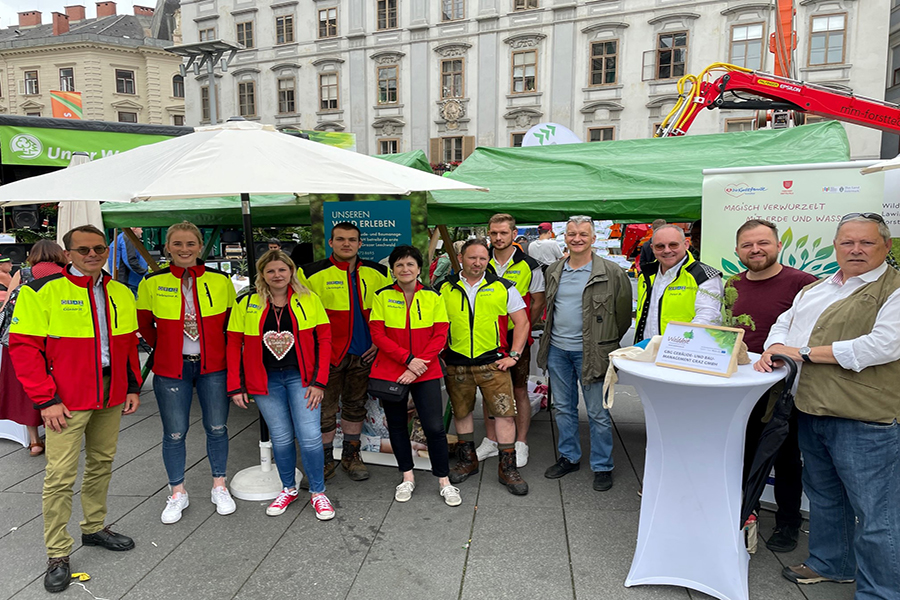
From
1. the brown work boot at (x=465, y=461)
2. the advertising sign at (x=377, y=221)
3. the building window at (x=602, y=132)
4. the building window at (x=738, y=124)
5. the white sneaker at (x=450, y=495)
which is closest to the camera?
the white sneaker at (x=450, y=495)

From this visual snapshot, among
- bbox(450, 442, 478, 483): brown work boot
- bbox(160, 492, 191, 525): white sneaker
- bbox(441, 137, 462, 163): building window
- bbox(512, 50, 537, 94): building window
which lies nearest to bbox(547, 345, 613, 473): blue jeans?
bbox(450, 442, 478, 483): brown work boot

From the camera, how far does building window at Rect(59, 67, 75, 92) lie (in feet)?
127

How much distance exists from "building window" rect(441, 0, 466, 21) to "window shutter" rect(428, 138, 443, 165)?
5631mm

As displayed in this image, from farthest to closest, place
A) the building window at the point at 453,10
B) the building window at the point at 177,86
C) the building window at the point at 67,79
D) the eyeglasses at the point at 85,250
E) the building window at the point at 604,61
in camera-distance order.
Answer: the building window at the point at 177,86
the building window at the point at 67,79
the building window at the point at 453,10
the building window at the point at 604,61
the eyeglasses at the point at 85,250

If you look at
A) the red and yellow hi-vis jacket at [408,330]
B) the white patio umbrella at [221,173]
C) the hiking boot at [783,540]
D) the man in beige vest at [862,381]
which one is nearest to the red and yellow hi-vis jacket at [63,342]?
the white patio umbrella at [221,173]

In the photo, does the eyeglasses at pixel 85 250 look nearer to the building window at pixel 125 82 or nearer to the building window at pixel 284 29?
the building window at pixel 284 29

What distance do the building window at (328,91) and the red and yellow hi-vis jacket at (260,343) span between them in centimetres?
2697

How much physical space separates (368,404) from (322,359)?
3.36 ft

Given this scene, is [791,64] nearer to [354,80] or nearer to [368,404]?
[368,404]

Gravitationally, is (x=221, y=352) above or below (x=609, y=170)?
below

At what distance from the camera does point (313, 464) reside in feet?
11.6

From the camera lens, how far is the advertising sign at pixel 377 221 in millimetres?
4504

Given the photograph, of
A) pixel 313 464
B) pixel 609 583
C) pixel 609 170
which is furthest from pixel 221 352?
pixel 609 170

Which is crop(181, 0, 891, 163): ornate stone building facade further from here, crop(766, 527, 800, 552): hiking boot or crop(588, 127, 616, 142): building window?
crop(766, 527, 800, 552): hiking boot
